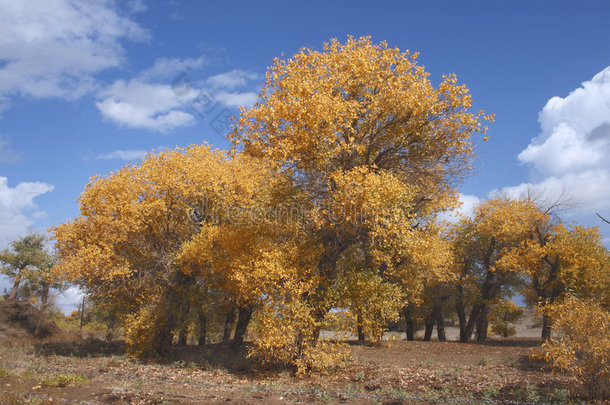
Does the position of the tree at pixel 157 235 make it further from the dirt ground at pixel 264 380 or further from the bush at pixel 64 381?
the bush at pixel 64 381

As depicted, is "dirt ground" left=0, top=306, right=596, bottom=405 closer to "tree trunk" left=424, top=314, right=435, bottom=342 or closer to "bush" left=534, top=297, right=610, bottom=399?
"bush" left=534, top=297, right=610, bottom=399

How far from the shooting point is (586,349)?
8609mm

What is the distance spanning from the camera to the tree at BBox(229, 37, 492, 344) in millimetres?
12977

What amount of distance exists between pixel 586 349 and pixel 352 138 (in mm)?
7890

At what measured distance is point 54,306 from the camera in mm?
31953

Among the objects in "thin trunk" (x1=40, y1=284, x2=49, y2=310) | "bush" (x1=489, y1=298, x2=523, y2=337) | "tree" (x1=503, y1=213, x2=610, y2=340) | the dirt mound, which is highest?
"tree" (x1=503, y1=213, x2=610, y2=340)

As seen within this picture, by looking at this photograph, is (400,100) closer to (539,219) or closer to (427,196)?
(427,196)

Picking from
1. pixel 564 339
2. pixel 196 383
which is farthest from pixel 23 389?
pixel 564 339

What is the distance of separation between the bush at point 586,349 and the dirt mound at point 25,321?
2814cm

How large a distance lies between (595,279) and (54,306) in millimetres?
35451

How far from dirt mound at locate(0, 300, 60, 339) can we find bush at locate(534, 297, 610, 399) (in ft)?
92.3

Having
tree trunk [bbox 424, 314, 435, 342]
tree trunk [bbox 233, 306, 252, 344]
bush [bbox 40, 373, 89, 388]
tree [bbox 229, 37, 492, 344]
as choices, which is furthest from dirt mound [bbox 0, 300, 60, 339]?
tree trunk [bbox 424, 314, 435, 342]

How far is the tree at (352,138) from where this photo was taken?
1298cm

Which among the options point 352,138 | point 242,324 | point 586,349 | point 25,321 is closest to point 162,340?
point 242,324
